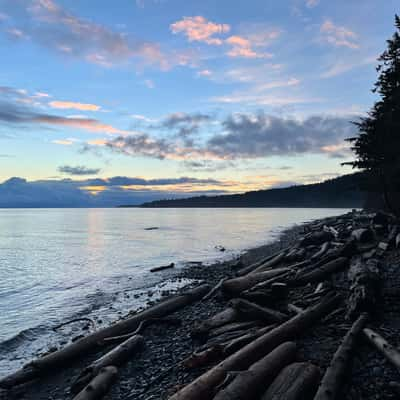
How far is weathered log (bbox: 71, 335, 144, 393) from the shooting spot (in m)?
8.15

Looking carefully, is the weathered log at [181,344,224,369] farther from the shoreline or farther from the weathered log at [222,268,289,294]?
the weathered log at [222,268,289,294]

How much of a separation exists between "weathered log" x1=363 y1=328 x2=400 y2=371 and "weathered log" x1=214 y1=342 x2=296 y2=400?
5.56ft

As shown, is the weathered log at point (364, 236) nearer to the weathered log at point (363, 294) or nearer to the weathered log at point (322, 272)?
the weathered log at point (322, 272)

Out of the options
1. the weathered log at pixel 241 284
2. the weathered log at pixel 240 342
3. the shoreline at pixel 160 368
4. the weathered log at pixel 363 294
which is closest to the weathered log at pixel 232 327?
the shoreline at pixel 160 368

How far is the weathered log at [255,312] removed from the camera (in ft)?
29.9

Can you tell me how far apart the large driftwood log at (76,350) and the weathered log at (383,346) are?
7.96 m

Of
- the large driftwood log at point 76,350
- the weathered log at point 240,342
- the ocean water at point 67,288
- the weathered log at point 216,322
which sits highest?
the weathered log at point 240,342

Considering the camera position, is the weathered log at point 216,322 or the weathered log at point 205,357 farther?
the weathered log at point 216,322

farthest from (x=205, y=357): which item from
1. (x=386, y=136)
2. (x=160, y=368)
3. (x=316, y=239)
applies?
(x=386, y=136)

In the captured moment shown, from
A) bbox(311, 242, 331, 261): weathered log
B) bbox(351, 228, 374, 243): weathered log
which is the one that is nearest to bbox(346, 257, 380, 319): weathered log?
bbox(311, 242, 331, 261): weathered log

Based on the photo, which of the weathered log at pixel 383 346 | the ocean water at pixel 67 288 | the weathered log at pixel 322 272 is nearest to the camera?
the weathered log at pixel 383 346

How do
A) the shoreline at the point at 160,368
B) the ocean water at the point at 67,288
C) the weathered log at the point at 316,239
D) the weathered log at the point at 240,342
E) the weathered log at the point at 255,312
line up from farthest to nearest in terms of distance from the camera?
the weathered log at the point at 316,239 → the ocean water at the point at 67,288 → the weathered log at the point at 255,312 → the weathered log at the point at 240,342 → the shoreline at the point at 160,368

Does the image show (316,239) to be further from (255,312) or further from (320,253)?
(255,312)

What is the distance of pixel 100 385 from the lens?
775cm
